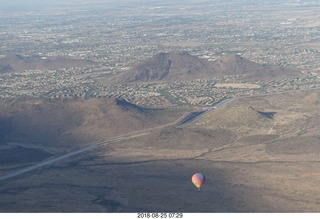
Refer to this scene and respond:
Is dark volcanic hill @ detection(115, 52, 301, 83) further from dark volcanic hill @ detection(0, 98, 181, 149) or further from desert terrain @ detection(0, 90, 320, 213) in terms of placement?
desert terrain @ detection(0, 90, 320, 213)

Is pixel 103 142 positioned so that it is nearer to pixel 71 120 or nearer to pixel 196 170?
pixel 71 120

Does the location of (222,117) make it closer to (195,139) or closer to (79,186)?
(195,139)

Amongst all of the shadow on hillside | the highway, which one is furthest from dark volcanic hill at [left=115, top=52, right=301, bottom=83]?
the shadow on hillside

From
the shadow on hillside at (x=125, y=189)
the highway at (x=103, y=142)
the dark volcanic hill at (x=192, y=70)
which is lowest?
the dark volcanic hill at (x=192, y=70)

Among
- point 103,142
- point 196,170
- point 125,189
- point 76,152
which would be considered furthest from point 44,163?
point 196,170

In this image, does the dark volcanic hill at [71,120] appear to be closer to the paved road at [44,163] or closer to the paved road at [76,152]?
the paved road at [76,152]

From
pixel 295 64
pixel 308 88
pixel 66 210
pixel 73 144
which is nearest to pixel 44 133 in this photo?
pixel 73 144

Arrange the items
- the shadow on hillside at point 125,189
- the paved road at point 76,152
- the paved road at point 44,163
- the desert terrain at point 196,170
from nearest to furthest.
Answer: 1. the shadow on hillside at point 125,189
2. the desert terrain at point 196,170
3. the paved road at point 44,163
4. the paved road at point 76,152

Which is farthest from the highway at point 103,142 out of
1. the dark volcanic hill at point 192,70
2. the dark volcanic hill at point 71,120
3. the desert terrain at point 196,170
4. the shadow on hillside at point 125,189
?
the dark volcanic hill at point 192,70

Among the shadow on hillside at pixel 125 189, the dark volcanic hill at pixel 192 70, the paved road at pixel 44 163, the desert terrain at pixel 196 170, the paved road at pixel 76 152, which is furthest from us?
the dark volcanic hill at pixel 192 70
